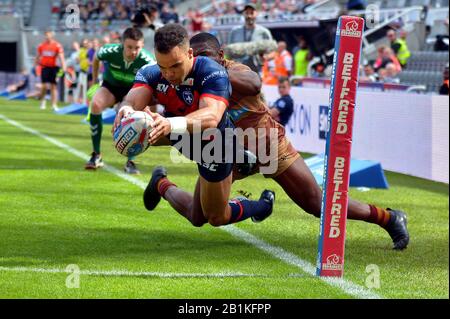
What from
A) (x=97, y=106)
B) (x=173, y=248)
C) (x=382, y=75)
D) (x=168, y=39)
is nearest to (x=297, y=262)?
(x=173, y=248)

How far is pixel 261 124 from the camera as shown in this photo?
8789mm

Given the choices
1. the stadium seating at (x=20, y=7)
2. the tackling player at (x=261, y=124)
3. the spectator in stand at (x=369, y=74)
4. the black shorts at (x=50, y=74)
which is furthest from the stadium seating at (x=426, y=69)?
the stadium seating at (x=20, y=7)

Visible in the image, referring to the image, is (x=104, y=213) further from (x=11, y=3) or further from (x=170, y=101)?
(x=11, y=3)

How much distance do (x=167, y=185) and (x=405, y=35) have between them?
61.8 feet

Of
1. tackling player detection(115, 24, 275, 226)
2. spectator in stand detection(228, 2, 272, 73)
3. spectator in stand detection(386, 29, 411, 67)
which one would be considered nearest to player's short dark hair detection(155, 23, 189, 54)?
tackling player detection(115, 24, 275, 226)

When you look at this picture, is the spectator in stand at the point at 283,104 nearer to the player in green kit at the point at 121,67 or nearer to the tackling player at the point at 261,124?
the player in green kit at the point at 121,67

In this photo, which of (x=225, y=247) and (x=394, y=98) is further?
(x=394, y=98)

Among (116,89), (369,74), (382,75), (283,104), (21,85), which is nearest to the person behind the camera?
(116,89)

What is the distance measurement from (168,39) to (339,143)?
1.45 meters

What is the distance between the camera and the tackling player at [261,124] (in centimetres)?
849

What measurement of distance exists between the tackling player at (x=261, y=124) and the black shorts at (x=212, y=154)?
21.4 inches

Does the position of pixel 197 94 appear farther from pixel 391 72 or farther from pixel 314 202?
pixel 391 72
